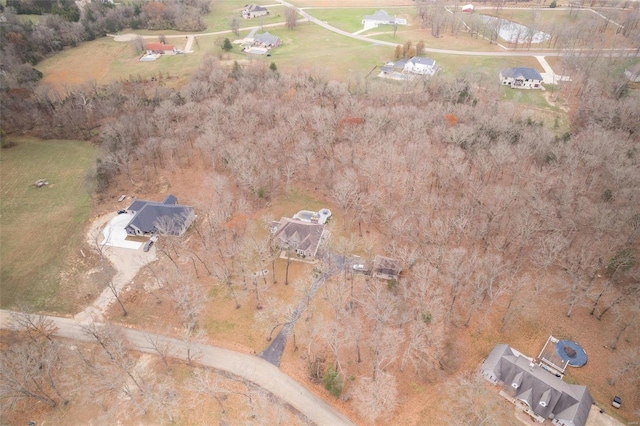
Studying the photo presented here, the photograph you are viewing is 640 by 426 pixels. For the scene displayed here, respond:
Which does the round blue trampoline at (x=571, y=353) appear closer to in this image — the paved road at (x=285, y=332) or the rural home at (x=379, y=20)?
the paved road at (x=285, y=332)

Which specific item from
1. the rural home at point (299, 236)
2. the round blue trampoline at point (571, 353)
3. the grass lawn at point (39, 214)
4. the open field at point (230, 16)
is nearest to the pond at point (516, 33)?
the open field at point (230, 16)

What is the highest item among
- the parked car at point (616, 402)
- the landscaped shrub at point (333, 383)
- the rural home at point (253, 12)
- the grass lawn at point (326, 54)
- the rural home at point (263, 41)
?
the rural home at point (253, 12)

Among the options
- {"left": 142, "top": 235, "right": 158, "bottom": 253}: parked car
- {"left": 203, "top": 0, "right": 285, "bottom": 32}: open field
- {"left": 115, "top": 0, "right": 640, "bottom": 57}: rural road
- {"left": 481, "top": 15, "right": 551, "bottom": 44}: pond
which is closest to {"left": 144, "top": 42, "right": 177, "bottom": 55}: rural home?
{"left": 115, "top": 0, "right": 640, "bottom": 57}: rural road

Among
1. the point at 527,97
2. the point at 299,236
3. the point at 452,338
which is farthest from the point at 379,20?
the point at 452,338

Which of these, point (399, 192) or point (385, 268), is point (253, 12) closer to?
point (399, 192)

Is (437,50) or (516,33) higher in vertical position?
(516,33)

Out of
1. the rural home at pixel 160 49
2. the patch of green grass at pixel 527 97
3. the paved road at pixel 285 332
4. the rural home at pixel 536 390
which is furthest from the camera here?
the rural home at pixel 160 49

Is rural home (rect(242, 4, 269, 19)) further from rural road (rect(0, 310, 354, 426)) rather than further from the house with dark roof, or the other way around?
rural road (rect(0, 310, 354, 426))
